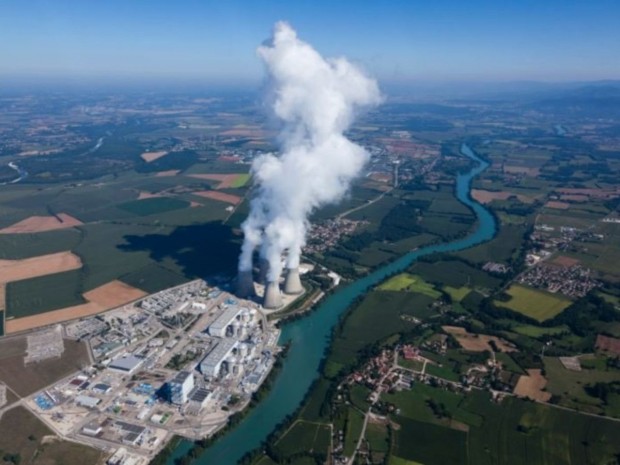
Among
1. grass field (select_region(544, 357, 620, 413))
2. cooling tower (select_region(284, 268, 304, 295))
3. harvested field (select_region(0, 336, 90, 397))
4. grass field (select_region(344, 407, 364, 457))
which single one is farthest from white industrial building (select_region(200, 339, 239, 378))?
grass field (select_region(544, 357, 620, 413))

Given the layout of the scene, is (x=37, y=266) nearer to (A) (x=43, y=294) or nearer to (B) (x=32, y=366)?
Result: (A) (x=43, y=294)

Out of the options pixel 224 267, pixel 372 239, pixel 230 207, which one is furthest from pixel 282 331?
pixel 230 207

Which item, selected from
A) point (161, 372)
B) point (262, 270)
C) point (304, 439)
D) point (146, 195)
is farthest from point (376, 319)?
point (146, 195)

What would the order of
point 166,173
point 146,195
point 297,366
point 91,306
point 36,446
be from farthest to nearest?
1. point 166,173
2. point 146,195
3. point 91,306
4. point 297,366
5. point 36,446

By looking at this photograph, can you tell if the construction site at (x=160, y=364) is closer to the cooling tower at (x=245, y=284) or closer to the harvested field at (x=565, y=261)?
the cooling tower at (x=245, y=284)

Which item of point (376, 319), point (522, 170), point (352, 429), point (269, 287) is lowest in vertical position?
point (352, 429)

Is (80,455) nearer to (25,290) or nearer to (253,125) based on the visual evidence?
(25,290)

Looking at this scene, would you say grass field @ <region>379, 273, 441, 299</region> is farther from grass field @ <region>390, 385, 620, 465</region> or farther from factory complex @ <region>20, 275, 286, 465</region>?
grass field @ <region>390, 385, 620, 465</region>

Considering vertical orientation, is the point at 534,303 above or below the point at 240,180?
below

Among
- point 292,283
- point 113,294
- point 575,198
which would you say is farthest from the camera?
point 575,198

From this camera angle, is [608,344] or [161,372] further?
[608,344]
